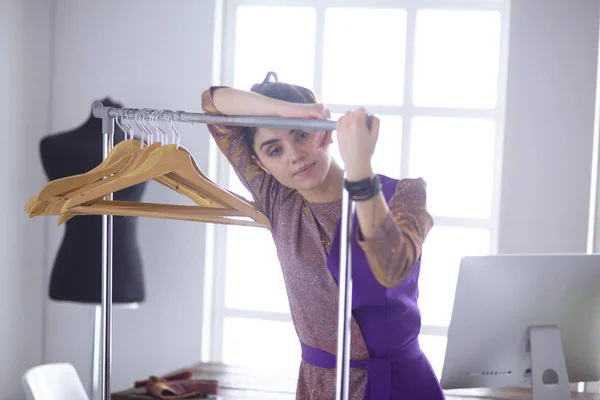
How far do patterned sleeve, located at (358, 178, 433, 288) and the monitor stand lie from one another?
694 mm

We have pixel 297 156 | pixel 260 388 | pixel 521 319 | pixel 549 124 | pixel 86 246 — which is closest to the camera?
pixel 297 156

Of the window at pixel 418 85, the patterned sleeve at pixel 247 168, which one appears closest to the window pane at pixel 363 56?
the window at pixel 418 85

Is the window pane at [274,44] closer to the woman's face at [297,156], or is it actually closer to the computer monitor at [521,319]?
the computer monitor at [521,319]

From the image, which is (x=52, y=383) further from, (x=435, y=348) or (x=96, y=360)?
(x=435, y=348)

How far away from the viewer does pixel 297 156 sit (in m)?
1.57

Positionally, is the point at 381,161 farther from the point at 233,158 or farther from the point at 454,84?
the point at 233,158

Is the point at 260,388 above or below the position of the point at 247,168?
below

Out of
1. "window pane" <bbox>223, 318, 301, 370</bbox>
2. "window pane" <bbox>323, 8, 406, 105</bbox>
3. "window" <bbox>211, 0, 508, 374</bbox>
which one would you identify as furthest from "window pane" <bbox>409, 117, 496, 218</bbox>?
"window pane" <bbox>223, 318, 301, 370</bbox>

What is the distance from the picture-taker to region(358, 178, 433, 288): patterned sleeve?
126 cm

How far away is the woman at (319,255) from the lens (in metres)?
1.55

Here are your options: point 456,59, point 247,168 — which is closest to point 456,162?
point 456,59

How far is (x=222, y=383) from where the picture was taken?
2650 millimetres

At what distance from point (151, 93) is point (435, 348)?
5.91 feet

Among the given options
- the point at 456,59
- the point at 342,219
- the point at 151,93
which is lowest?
the point at 342,219
